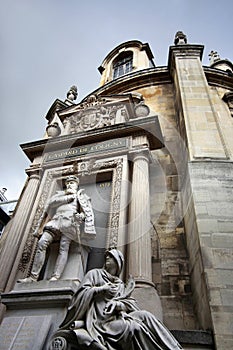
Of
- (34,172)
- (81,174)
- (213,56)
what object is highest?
(213,56)

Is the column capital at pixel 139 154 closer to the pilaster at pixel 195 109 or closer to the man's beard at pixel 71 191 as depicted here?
the pilaster at pixel 195 109

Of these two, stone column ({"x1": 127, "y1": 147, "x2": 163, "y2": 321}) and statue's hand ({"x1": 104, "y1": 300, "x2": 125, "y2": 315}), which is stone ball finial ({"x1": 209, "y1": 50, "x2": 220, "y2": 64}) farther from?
statue's hand ({"x1": 104, "y1": 300, "x2": 125, "y2": 315})

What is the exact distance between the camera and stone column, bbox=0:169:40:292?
20.1ft

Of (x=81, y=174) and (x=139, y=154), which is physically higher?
(x=139, y=154)

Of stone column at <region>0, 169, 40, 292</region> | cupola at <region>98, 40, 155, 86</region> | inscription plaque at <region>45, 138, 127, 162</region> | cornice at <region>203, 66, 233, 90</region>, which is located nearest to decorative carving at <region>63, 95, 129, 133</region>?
inscription plaque at <region>45, 138, 127, 162</region>

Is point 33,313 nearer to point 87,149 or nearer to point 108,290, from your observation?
point 108,290

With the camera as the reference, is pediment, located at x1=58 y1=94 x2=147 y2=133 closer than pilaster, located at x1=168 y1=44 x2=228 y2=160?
No

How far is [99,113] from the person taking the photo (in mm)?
10102

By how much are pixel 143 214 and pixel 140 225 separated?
31 cm

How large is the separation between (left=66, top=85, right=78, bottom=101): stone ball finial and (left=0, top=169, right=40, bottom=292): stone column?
8122 millimetres

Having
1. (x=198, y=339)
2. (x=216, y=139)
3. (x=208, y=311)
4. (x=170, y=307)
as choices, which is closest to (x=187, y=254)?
(x=170, y=307)

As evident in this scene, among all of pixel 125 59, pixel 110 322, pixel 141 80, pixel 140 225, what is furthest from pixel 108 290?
pixel 125 59

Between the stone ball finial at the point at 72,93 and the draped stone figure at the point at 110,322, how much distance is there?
12763mm

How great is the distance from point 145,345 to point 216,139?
19.2 ft
